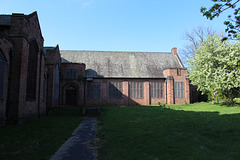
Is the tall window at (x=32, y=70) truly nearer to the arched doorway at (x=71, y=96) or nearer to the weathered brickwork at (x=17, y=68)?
the weathered brickwork at (x=17, y=68)

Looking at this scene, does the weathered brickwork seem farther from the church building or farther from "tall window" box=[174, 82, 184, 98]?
"tall window" box=[174, 82, 184, 98]

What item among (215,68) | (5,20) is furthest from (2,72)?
(215,68)

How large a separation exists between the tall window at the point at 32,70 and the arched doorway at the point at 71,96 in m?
11.8

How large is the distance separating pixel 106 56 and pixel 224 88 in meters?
20.5

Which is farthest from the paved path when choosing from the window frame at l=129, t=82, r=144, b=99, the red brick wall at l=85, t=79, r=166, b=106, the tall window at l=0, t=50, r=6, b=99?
the window frame at l=129, t=82, r=144, b=99

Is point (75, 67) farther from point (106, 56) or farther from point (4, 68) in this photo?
point (4, 68)

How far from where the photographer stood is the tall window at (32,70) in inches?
595

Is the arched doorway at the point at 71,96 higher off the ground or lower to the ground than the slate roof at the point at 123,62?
lower

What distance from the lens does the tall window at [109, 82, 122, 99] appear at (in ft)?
97.5

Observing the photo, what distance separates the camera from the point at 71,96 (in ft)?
92.0

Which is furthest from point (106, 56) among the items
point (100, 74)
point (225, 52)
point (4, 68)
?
point (4, 68)

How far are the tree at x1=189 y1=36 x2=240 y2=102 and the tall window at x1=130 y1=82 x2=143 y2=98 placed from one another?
29.8 ft

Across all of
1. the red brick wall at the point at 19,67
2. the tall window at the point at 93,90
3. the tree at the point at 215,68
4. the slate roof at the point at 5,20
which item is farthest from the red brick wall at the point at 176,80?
the slate roof at the point at 5,20

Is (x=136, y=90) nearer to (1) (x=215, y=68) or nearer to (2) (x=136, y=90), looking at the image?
(2) (x=136, y=90)
